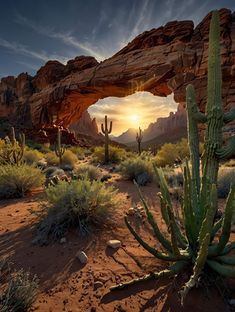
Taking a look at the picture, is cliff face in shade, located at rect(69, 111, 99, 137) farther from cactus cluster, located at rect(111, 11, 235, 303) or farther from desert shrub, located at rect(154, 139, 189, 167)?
cactus cluster, located at rect(111, 11, 235, 303)

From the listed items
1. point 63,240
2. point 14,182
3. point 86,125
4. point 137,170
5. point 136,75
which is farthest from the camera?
point 86,125

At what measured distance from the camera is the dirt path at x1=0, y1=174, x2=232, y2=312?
→ 207cm

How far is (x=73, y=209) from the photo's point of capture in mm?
3617

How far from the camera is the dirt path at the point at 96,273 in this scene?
207 centimetres

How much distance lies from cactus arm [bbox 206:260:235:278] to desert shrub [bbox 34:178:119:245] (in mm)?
1894

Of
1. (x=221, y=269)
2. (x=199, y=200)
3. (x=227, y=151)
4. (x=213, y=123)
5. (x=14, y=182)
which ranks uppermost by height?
(x=213, y=123)

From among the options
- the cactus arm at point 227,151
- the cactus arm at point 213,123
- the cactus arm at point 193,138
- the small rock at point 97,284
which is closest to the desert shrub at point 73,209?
the small rock at point 97,284

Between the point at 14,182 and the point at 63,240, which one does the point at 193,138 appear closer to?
the point at 63,240

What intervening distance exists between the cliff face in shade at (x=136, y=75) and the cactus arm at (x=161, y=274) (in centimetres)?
1815

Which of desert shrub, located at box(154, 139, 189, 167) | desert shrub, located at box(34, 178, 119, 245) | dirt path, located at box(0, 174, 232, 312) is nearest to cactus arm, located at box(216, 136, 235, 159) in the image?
dirt path, located at box(0, 174, 232, 312)

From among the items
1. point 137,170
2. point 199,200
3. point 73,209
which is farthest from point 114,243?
point 137,170

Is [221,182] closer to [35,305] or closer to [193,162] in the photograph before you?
[193,162]

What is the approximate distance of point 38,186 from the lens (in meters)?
6.98

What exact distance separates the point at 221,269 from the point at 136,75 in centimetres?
2261
